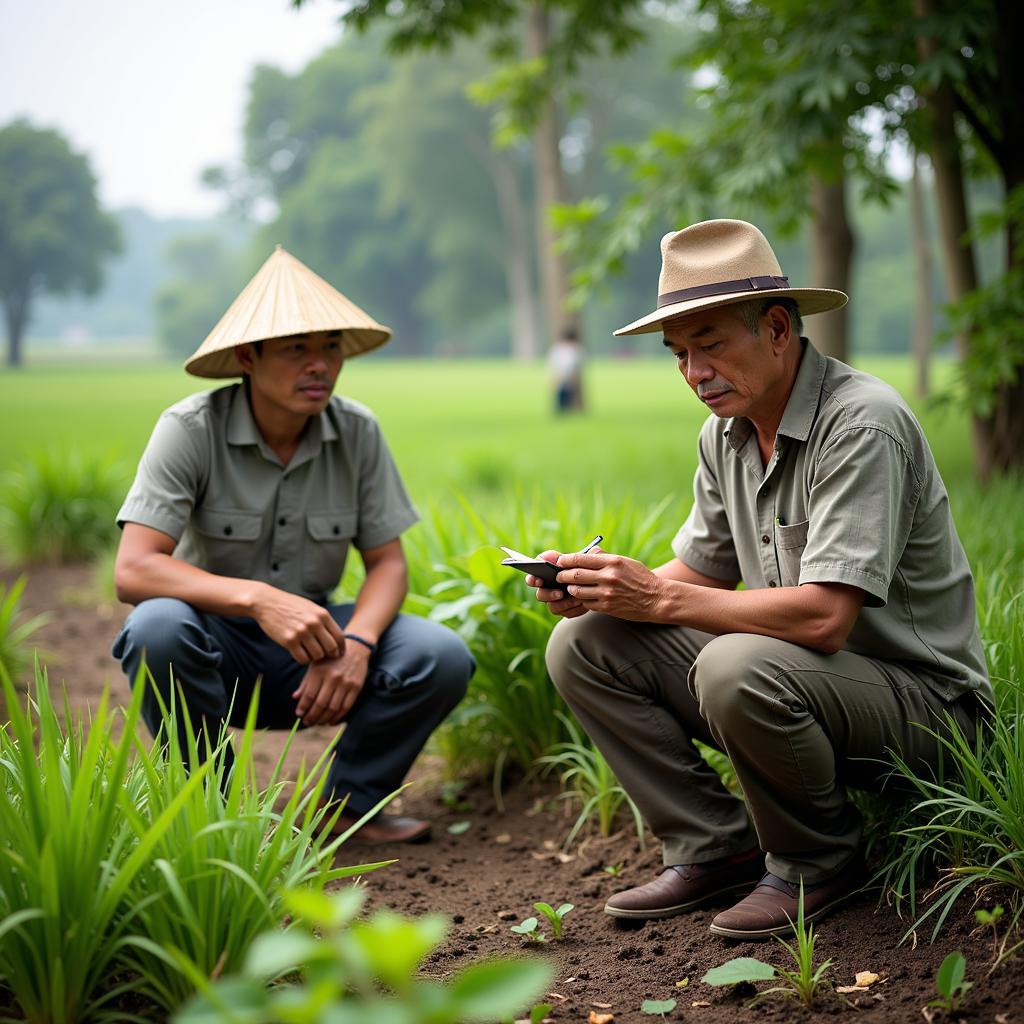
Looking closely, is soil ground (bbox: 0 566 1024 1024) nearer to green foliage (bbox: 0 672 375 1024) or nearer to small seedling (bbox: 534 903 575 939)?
small seedling (bbox: 534 903 575 939)

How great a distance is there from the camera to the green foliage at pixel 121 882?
1643mm

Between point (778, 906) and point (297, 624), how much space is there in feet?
4.45

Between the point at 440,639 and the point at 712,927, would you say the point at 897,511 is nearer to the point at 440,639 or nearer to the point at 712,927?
the point at 712,927

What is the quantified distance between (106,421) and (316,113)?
54587 millimetres

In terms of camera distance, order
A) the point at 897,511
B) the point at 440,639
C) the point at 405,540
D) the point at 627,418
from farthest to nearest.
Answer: the point at 627,418 < the point at 405,540 < the point at 440,639 < the point at 897,511

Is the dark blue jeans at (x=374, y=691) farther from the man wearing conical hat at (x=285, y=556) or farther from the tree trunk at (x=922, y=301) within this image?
the tree trunk at (x=922, y=301)

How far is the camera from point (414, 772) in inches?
152

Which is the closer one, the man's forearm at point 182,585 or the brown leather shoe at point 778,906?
the brown leather shoe at point 778,906

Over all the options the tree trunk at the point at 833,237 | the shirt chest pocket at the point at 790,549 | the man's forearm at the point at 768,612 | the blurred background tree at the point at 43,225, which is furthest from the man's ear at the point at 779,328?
the blurred background tree at the point at 43,225

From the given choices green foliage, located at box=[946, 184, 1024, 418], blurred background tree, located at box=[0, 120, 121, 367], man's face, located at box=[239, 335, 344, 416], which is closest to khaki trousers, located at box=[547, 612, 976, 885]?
man's face, located at box=[239, 335, 344, 416]

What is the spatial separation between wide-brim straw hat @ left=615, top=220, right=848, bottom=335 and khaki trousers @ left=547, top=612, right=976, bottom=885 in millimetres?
721

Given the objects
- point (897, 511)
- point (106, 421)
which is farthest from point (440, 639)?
point (106, 421)

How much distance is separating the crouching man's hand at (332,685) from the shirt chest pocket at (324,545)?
1.20 ft

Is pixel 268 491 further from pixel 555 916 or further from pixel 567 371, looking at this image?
pixel 567 371
